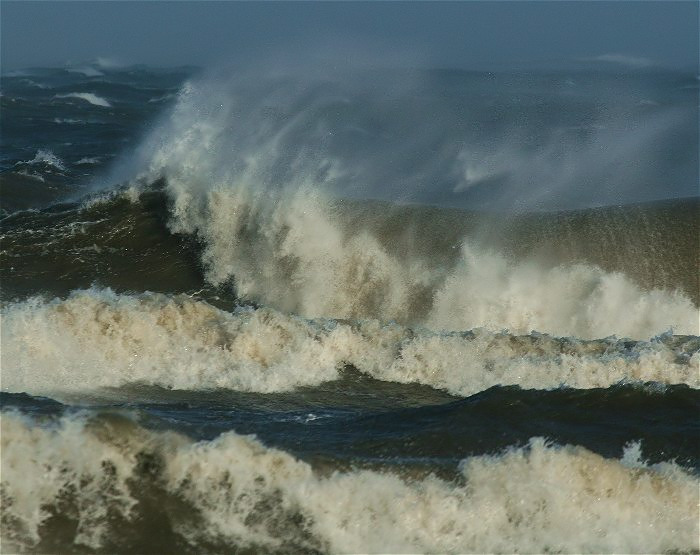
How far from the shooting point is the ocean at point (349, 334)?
758 centimetres

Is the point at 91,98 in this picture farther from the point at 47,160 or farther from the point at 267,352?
the point at 267,352

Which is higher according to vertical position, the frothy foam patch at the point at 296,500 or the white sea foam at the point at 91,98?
the white sea foam at the point at 91,98

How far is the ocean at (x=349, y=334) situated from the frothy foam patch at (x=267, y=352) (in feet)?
0.12

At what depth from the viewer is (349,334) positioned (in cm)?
1266

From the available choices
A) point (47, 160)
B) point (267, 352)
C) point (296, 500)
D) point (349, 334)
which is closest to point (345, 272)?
point (349, 334)

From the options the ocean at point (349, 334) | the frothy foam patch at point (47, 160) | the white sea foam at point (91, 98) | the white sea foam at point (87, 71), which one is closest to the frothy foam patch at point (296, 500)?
the ocean at point (349, 334)

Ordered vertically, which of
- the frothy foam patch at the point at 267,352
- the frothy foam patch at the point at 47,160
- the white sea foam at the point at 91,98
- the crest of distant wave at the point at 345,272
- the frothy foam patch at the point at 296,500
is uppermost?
the white sea foam at the point at 91,98

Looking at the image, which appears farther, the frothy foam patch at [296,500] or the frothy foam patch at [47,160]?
the frothy foam patch at [47,160]

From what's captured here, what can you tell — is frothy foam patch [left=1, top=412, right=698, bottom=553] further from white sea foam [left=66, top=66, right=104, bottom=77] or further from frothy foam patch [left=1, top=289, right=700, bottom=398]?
white sea foam [left=66, top=66, right=104, bottom=77]

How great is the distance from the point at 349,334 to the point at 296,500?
17.0 feet

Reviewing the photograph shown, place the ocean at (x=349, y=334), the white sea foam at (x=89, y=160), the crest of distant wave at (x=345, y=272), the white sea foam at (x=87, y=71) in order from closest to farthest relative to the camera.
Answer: the ocean at (x=349, y=334)
the crest of distant wave at (x=345, y=272)
the white sea foam at (x=89, y=160)
the white sea foam at (x=87, y=71)

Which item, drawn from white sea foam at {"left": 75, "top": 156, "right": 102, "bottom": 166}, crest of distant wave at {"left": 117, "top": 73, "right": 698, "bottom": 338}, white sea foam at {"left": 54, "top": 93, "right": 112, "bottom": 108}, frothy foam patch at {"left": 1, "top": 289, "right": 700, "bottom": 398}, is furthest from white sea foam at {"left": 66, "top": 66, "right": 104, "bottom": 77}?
frothy foam patch at {"left": 1, "top": 289, "right": 700, "bottom": 398}

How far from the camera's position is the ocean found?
758cm

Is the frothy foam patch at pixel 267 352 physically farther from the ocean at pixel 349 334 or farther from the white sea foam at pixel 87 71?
the white sea foam at pixel 87 71
